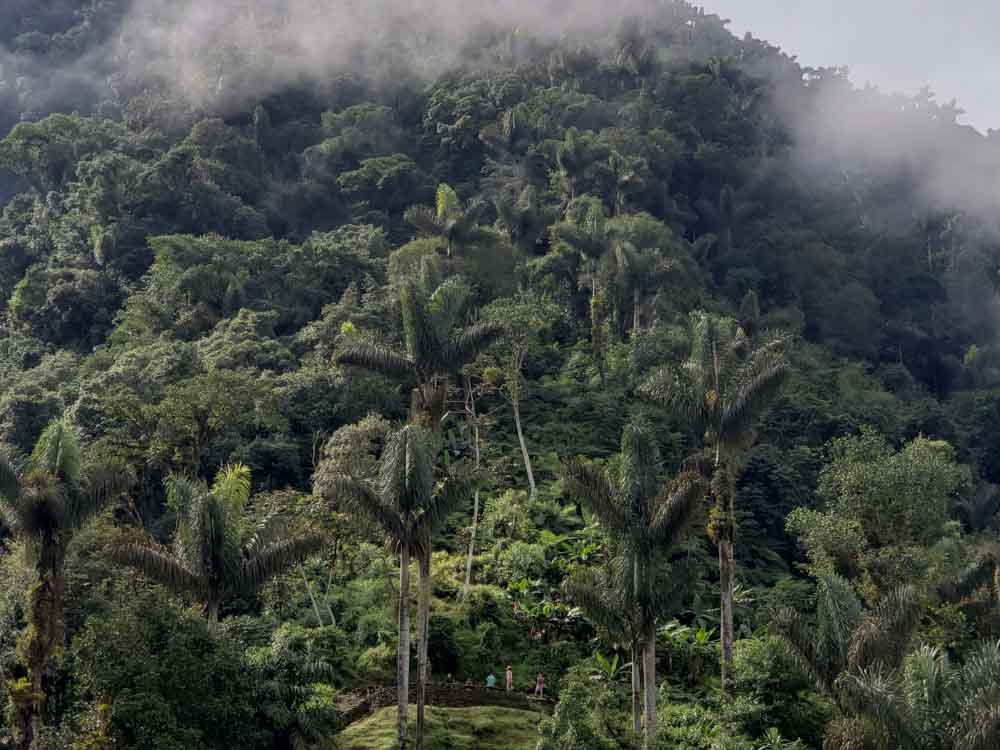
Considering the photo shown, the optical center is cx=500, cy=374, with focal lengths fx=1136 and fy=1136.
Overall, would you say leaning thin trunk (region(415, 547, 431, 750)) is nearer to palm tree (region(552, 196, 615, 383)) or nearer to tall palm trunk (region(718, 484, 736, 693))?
tall palm trunk (region(718, 484, 736, 693))

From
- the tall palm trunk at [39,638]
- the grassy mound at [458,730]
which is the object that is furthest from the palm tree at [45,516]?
the grassy mound at [458,730]

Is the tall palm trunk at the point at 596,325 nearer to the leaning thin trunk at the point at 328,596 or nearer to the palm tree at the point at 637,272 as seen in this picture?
the palm tree at the point at 637,272

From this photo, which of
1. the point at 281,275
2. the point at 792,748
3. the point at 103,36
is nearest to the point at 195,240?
the point at 281,275

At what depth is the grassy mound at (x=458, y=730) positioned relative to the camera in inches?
873

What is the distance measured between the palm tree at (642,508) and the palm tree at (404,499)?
2567mm

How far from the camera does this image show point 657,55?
8650cm

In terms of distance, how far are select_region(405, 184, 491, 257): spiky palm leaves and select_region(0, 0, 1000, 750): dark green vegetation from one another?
26 cm

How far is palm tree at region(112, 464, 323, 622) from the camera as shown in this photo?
68.2 feet

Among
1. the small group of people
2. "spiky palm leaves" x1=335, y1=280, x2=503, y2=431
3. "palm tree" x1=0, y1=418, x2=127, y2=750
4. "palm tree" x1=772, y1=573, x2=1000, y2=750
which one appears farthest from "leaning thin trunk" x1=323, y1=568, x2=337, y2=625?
"palm tree" x1=772, y1=573, x2=1000, y2=750

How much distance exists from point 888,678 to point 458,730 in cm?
875

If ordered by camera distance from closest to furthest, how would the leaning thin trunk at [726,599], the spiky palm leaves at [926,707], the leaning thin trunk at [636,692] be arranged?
the spiky palm leaves at [926,707]
the leaning thin trunk at [636,692]
the leaning thin trunk at [726,599]

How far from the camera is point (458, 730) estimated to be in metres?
22.9

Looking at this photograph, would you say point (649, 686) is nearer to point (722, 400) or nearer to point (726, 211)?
point (722, 400)

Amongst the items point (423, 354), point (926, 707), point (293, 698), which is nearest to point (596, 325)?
point (423, 354)
